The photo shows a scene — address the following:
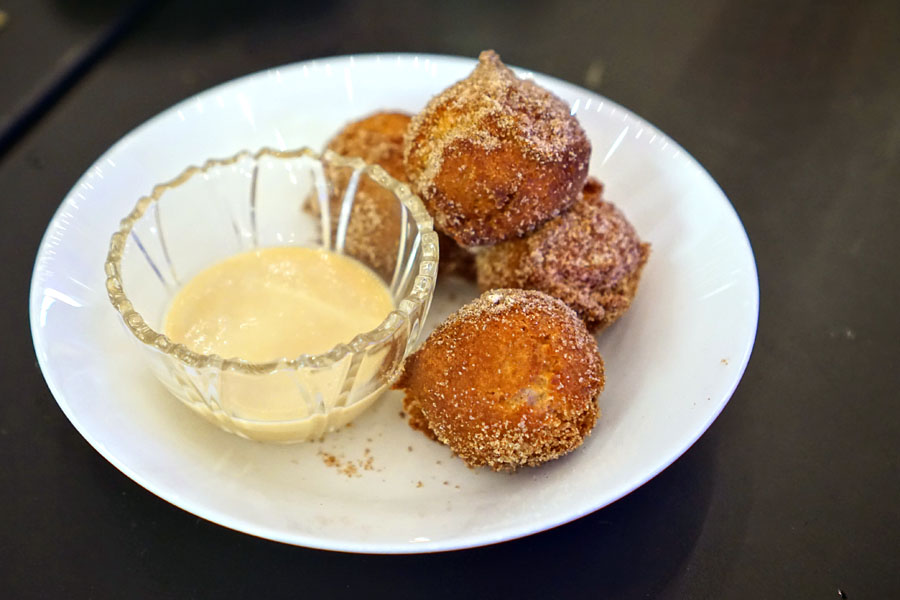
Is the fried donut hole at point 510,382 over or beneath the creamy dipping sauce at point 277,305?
beneath

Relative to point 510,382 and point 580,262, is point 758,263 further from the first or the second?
point 510,382

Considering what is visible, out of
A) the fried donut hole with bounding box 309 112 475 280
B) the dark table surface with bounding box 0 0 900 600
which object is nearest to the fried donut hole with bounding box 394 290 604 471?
the dark table surface with bounding box 0 0 900 600

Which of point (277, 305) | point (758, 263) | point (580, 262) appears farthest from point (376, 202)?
point (758, 263)

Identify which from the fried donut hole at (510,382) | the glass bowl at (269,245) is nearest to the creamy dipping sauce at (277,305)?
the glass bowl at (269,245)

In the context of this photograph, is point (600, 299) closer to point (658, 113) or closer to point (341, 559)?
point (341, 559)

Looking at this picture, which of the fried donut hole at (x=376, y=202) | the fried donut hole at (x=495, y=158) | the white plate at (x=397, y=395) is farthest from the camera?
the fried donut hole at (x=376, y=202)

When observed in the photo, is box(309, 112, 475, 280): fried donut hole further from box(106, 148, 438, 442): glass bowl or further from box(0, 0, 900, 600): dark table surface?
box(0, 0, 900, 600): dark table surface

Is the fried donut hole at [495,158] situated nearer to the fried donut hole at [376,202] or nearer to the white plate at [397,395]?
the fried donut hole at [376,202]
